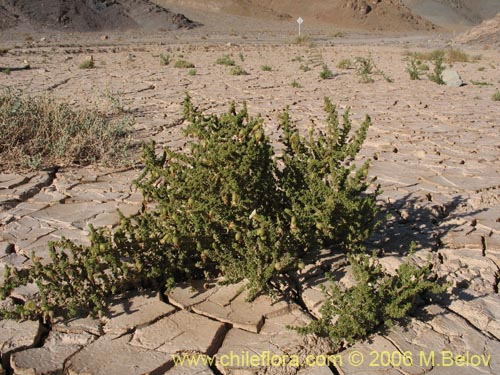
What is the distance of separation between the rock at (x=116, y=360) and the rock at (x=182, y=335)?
0.04 metres

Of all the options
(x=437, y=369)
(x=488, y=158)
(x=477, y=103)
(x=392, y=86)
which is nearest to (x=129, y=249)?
(x=437, y=369)

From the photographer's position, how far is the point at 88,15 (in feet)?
99.7

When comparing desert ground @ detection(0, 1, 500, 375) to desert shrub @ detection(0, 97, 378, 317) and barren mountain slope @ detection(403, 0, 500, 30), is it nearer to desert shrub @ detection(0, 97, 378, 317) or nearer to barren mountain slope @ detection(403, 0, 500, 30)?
desert shrub @ detection(0, 97, 378, 317)

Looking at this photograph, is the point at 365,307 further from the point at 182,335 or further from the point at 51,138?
the point at 51,138

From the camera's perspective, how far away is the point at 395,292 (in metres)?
2.25

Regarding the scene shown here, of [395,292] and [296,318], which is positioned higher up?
[395,292]

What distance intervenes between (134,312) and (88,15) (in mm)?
31145

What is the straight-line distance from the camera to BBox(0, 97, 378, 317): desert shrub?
2385 mm

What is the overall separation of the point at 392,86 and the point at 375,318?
7.40 m

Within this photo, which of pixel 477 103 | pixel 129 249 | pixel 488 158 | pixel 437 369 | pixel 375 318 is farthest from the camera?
pixel 477 103

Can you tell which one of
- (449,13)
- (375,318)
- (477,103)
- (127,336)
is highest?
(449,13)

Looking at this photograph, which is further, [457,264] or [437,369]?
[457,264]

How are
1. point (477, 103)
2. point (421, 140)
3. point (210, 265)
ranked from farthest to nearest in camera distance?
point (477, 103) → point (421, 140) → point (210, 265)

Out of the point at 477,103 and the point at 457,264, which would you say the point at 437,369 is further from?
the point at 477,103
